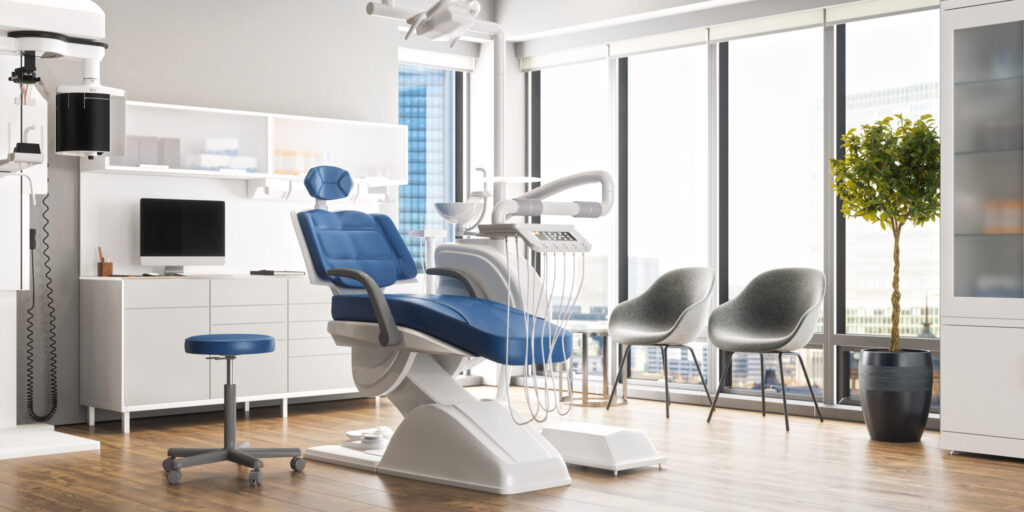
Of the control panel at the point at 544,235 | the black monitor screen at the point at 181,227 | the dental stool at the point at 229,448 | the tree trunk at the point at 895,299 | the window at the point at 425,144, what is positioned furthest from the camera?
the window at the point at 425,144

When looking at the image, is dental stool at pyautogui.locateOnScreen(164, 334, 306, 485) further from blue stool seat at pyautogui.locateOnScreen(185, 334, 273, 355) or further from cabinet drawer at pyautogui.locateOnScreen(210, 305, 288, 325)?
cabinet drawer at pyautogui.locateOnScreen(210, 305, 288, 325)

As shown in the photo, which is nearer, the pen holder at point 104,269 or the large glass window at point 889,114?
the pen holder at point 104,269

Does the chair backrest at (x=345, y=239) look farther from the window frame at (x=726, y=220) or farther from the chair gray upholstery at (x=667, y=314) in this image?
Answer: the window frame at (x=726, y=220)

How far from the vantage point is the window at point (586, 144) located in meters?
7.57

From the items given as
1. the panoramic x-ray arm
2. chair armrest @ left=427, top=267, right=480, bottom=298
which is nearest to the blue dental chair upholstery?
chair armrest @ left=427, top=267, right=480, bottom=298

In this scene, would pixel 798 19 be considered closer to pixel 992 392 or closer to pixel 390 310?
pixel 992 392

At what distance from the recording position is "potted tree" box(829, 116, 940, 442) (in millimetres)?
5227

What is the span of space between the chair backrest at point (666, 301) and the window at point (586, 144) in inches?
33.2

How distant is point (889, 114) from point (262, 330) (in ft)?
12.4

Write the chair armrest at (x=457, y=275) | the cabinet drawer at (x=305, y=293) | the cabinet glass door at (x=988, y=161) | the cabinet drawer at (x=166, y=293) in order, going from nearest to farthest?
the chair armrest at (x=457, y=275), the cabinet glass door at (x=988, y=161), the cabinet drawer at (x=166, y=293), the cabinet drawer at (x=305, y=293)

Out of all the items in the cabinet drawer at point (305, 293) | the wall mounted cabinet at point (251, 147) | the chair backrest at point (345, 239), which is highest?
the wall mounted cabinet at point (251, 147)

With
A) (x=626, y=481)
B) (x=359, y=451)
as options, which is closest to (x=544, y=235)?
(x=626, y=481)

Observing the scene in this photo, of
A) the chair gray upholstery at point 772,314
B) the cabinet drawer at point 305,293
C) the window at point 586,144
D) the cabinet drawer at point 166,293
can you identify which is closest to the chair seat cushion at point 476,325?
the cabinet drawer at point 166,293

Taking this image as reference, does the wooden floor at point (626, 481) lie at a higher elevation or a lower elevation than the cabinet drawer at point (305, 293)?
lower
